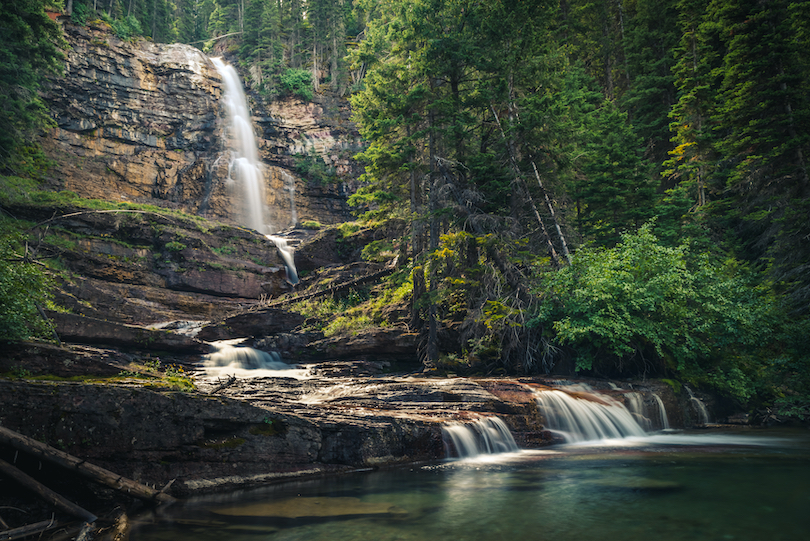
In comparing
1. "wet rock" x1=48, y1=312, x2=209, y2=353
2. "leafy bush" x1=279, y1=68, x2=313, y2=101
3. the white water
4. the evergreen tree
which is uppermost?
"leafy bush" x1=279, y1=68, x2=313, y2=101

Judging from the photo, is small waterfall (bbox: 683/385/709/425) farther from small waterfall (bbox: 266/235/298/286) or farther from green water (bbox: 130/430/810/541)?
small waterfall (bbox: 266/235/298/286)

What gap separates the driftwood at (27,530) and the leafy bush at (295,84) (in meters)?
49.7

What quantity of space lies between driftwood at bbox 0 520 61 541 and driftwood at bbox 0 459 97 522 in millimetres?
215

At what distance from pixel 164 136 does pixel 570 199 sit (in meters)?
37.1

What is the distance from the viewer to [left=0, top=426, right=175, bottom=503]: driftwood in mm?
5633

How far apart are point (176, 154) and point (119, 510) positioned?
42.1 metres

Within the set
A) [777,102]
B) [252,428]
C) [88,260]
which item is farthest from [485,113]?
[88,260]

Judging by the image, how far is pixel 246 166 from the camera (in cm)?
4359

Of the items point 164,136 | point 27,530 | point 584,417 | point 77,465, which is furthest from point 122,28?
point 584,417

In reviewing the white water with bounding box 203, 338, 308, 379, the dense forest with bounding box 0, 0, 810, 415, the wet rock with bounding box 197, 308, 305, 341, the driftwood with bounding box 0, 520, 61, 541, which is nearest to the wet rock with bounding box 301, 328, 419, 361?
the dense forest with bounding box 0, 0, 810, 415

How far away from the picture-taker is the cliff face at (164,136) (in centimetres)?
3744

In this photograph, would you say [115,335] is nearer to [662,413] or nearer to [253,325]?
[253,325]

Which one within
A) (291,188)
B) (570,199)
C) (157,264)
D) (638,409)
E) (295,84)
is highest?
(295,84)

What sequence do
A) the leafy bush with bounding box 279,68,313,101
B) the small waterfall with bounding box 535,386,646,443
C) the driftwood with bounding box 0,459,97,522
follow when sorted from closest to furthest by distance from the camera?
1. the driftwood with bounding box 0,459,97,522
2. the small waterfall with bounding box 535,386,646,443
3. the leafy bush with bounding box 279,68,313,101
